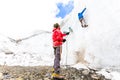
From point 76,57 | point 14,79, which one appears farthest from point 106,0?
point 14,79

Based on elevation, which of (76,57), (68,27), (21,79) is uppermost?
(68,27)

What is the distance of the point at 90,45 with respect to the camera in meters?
11.2

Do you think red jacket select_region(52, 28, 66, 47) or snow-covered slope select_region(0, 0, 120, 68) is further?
snow-covered slope select_region(0, 0, 120, 68)

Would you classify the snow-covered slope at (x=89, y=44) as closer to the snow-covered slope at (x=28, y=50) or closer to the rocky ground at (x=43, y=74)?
the snow-covered slope at (x=28, y=50)

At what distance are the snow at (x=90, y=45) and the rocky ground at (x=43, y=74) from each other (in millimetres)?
385

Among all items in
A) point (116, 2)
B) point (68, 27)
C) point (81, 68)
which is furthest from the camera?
point (68, 27)

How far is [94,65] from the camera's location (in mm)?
10797

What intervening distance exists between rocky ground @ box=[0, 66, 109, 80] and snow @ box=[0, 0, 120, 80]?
1.26 ft

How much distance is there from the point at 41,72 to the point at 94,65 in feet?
5.61

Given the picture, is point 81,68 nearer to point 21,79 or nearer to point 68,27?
point 21,79

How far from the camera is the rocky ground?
391 inches

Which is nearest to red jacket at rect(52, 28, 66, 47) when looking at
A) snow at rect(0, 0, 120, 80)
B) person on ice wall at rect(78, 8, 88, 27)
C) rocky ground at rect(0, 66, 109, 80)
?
rocky ground at rect(0, 66, 109, 80)

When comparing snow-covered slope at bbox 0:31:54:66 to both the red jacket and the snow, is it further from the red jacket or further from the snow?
the red jacket

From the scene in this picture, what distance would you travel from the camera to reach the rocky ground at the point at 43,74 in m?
9.93
